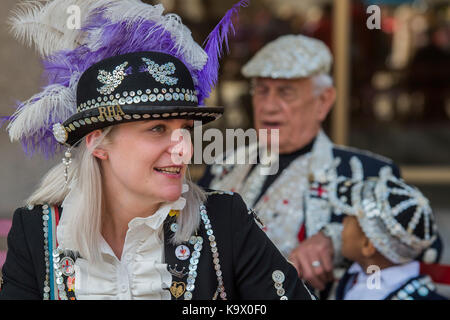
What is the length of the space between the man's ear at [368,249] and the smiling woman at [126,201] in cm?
71

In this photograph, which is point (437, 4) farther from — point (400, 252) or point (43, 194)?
point (43, 194)

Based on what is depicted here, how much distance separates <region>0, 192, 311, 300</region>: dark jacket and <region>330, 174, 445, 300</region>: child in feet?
2.27

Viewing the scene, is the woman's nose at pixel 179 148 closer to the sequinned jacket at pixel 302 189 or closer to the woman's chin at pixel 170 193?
the woman's chin at pixel 170 193

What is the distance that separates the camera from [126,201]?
2.08 metres

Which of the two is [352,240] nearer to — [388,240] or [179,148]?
[388,240]

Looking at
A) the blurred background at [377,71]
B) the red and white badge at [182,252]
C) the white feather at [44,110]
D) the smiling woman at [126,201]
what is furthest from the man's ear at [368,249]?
the blurred background at [377,71]

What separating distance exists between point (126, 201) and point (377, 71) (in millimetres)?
4478

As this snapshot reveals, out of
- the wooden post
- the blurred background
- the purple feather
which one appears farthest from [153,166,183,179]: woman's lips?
the wooden post

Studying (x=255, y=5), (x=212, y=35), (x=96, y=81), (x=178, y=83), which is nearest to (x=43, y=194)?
(x=96, y=81)

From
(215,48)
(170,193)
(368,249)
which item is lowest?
(368,249)

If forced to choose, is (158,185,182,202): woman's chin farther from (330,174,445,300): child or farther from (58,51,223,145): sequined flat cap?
(330,174,445,300): child

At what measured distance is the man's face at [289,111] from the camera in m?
3.33

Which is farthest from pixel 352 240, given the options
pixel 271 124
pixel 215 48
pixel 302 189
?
pixel 215 48

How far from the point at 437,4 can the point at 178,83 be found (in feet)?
15.4
